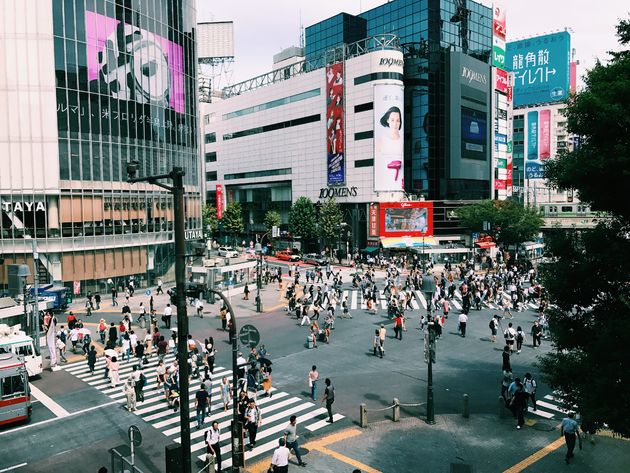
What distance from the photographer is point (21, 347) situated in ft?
77.3

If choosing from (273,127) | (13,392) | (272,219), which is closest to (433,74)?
(273,127)

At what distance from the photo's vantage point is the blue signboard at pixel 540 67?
113 m

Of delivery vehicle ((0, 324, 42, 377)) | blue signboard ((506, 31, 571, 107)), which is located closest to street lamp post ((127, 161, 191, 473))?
delivery vehicle ((0, 324, 42, 377))

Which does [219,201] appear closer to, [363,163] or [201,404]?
[363,163]

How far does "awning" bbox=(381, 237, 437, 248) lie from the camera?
2776 inches

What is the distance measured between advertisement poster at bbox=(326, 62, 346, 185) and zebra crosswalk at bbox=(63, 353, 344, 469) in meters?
55.0

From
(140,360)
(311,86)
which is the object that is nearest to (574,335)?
(140,360)

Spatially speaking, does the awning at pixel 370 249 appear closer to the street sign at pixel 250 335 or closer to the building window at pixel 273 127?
the building window at pixel 273 127

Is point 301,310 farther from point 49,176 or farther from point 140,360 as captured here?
point 49,176

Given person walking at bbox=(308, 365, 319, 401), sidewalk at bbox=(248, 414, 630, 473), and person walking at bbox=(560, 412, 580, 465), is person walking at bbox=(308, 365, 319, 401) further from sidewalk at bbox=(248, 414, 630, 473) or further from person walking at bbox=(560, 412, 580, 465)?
person walking at bbox=(560, 412, 580, 465)

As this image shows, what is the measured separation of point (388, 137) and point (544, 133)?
162 feet

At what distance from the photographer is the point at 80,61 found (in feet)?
147

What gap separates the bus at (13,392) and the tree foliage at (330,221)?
54.1 metres

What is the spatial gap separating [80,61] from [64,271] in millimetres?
18321
